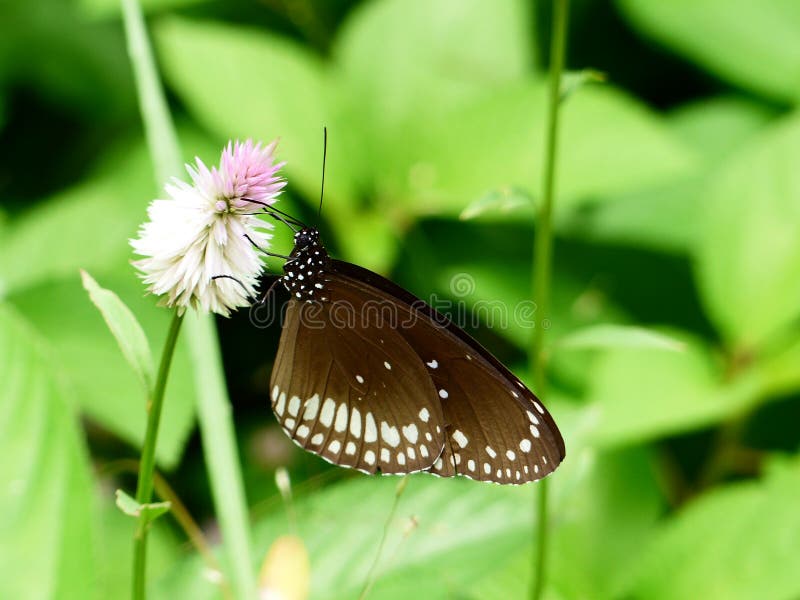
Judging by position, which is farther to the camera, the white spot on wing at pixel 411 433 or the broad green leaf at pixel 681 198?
the broad green leaf at pixel 681 198

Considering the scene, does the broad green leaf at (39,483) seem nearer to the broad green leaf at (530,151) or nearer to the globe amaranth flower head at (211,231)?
the globe amaranth flower head at (211,231)

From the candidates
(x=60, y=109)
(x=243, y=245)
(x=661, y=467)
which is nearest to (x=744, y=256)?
(x=661, y=467)

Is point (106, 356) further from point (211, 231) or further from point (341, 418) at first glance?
point (211, 231)

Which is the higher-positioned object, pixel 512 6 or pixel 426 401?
pixel 512 6

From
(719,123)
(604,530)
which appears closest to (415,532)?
(604,530)

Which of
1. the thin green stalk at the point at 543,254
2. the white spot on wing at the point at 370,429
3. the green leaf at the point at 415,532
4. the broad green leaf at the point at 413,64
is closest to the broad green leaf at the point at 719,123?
the broad green leaf at the point at 413,64

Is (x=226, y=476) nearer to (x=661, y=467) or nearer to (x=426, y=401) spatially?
(x=426, y=401)
